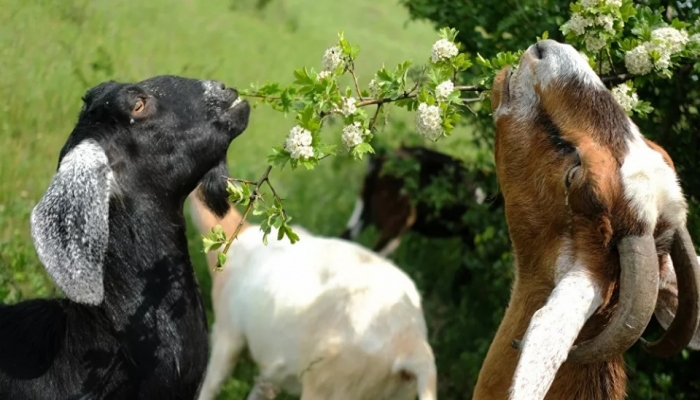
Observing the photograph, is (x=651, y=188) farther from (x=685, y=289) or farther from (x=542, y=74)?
(x=542, y=74)

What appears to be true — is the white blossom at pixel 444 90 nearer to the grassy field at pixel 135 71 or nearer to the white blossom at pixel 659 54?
the white blossom at pixel 659 54

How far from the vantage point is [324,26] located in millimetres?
14984

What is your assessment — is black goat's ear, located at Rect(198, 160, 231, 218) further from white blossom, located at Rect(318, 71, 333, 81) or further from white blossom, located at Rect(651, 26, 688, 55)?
white blossom, located at Rect(651, 26, 688, 55)

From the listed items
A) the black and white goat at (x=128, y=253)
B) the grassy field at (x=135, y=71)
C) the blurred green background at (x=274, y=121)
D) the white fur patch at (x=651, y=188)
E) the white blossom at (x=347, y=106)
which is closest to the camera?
the white fur patch at (x=651, y=188)

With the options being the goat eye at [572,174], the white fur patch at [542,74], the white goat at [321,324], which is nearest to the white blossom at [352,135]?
the white fur patch at [542,74]

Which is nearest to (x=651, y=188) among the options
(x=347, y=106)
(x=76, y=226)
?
(x=347, y=106)

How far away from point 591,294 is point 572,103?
685 mm

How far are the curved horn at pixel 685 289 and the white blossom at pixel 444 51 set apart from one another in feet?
3.51

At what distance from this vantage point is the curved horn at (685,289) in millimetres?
2737

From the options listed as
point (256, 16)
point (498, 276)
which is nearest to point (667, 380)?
point (498, 276)

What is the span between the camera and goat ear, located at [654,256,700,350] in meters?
2.93

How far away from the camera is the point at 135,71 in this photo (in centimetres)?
899

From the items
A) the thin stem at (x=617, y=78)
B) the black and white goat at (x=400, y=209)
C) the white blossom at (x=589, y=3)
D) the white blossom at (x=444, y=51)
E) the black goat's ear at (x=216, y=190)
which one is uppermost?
the white blossom at (x=589, y=3)

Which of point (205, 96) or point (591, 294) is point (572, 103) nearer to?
point (591, 294)
